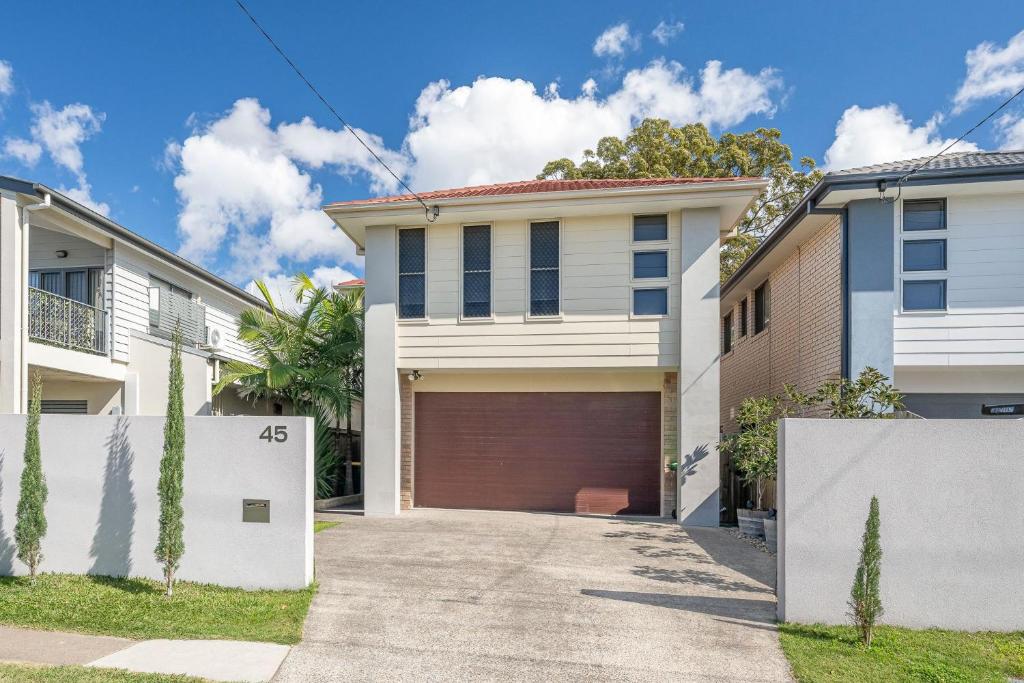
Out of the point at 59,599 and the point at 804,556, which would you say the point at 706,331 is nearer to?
the point at 804,556

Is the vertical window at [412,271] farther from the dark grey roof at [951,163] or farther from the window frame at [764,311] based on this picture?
the window frame at [764,311]

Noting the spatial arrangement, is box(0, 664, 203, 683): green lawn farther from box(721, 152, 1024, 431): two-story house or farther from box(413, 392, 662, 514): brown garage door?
box(721, 152, 1024, 431): two-story house

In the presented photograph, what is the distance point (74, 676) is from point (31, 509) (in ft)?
10.1

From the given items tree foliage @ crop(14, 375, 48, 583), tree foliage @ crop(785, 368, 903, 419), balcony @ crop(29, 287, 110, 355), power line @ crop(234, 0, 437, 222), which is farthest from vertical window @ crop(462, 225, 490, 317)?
balcony @ crop(29, 287, 110, 355)

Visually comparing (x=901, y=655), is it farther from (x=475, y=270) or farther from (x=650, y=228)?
(x=475, y=270)

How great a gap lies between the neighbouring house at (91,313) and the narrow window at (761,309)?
1299 cm

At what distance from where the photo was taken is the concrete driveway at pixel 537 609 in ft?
16.8

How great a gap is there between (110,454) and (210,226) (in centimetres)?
2669

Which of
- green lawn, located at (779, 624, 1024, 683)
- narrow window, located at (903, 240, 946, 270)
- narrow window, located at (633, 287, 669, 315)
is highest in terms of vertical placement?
narrow window, located at (903, 240, 946, 270)

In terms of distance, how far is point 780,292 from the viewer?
46.6 feet

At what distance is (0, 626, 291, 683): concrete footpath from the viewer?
4.94m

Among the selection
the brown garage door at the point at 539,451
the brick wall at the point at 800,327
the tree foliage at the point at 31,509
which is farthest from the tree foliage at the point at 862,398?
the tree foliage at the point at 31,509

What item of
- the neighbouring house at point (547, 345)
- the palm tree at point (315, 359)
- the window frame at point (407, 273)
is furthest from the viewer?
the palm tree at point (315, 359)

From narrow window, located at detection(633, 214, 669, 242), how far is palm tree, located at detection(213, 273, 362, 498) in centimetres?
649
